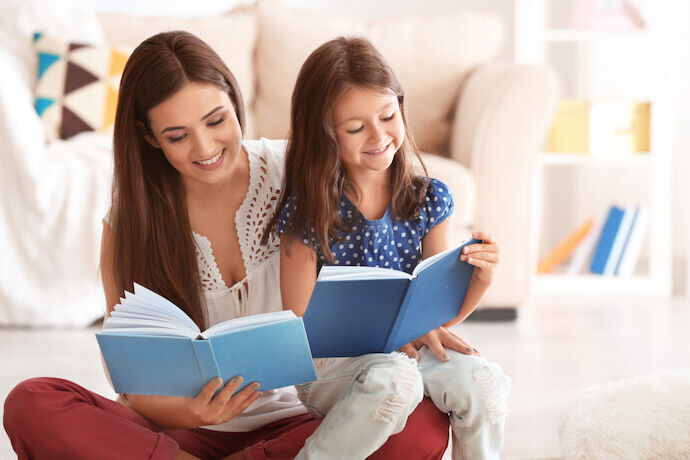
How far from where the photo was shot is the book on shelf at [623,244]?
A: 10.0 feet

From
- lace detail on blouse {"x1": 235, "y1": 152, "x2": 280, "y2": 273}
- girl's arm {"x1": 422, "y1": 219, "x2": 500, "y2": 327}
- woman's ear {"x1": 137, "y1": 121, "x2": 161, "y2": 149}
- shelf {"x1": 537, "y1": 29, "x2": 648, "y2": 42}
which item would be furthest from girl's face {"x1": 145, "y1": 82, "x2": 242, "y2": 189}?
shelf {"x1": 537, "y1": 29, "x2": 648, "y2": 42}

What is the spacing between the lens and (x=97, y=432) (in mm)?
1083

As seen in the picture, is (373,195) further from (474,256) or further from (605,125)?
(605,125)

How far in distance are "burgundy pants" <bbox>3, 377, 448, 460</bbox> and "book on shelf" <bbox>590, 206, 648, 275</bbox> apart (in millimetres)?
2111

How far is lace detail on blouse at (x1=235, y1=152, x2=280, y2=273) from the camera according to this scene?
126 centimetres

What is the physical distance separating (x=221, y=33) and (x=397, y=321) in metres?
2.02

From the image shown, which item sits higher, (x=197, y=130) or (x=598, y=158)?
(x=197, y=130)

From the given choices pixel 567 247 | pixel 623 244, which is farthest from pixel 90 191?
pixel 623 244

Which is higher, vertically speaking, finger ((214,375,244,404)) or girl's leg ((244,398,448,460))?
finger ((214,375,244,404))

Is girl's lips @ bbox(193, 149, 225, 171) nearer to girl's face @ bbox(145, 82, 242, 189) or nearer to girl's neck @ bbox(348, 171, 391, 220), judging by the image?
girl's face @ bbox(145, 82, 242, 189)

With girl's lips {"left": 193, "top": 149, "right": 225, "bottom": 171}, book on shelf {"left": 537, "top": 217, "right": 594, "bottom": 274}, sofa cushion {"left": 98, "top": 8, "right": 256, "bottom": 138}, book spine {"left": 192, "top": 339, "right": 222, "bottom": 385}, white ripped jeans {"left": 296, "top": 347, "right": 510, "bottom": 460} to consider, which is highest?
sofa cushion {"left": 98, "top": 8, "right": 256, "bottom": 138}

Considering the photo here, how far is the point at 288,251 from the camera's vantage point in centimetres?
117

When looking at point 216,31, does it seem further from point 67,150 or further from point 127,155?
point 127,155

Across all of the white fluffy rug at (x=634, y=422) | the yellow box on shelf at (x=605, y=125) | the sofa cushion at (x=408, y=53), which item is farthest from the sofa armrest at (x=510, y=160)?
the white fluffy rug at (x=634, y=422)
